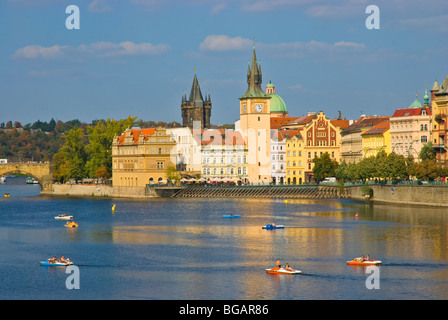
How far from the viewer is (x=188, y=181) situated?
160m

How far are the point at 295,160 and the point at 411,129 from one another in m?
31.1

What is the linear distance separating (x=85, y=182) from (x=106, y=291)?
119183mm

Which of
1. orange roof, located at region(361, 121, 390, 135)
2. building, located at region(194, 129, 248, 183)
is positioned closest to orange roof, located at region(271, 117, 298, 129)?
building, located at region(194, 129, 248, 183)

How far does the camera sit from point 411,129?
476 feet

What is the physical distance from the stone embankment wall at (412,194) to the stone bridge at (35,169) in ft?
223

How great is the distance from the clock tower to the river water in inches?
1842

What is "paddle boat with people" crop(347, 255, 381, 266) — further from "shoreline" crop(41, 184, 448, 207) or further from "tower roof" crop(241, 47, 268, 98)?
"tower roof" crop(241, 47, 268, 98)

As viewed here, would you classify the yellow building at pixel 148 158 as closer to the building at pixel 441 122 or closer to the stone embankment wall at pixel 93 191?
the stone embankment wall at pixel 93 191

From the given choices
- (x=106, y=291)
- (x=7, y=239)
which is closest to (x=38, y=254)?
(x=7, y=239)

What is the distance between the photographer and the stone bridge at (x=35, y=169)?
176 metres

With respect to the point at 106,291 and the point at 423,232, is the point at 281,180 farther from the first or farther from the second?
the point at 106,291

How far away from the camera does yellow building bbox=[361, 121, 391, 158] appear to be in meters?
156

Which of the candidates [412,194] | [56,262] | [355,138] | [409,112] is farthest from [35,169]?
[56,262]

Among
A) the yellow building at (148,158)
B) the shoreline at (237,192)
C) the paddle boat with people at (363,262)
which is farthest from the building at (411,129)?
the paddle boat with people at (363,262)
